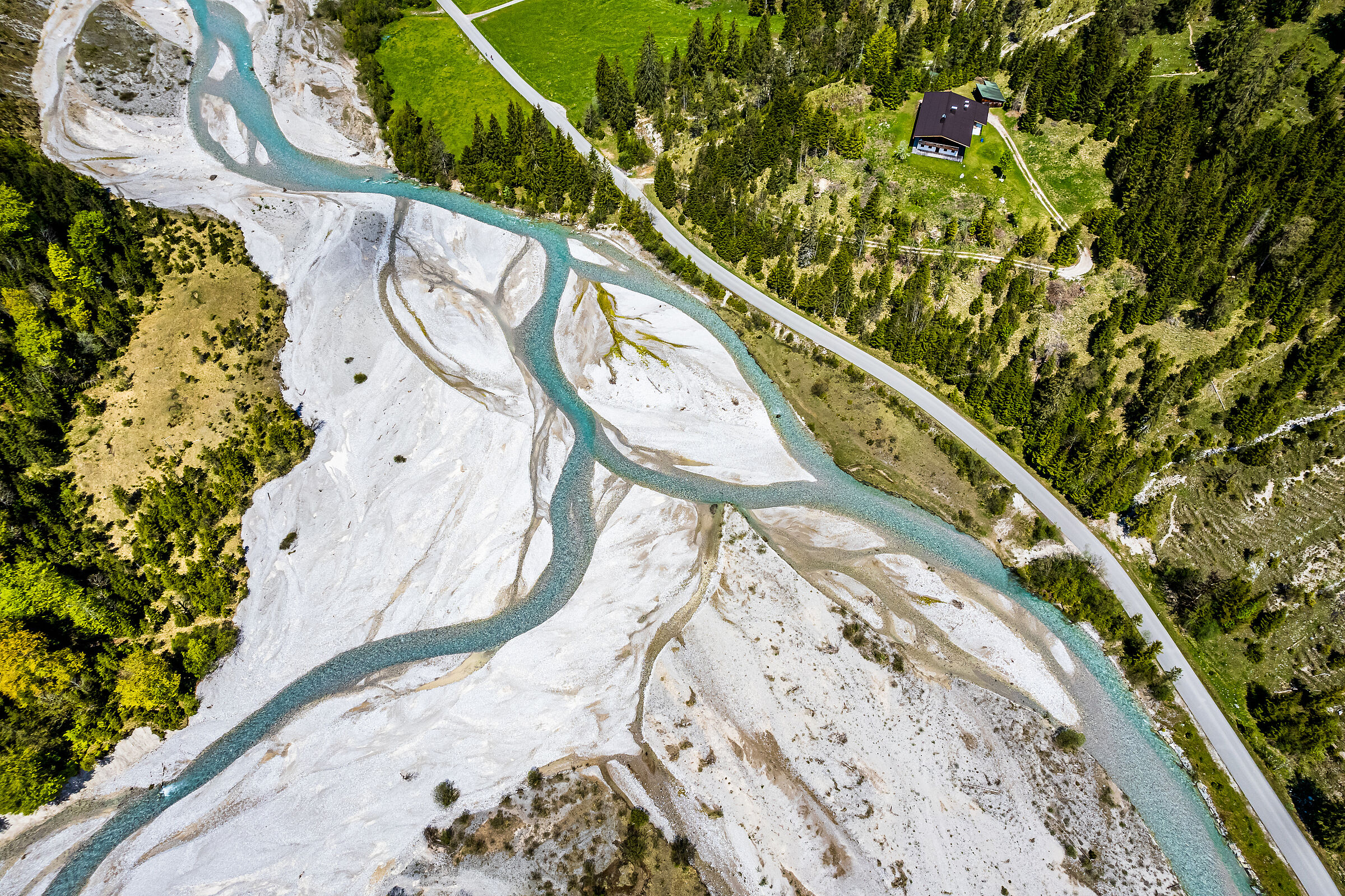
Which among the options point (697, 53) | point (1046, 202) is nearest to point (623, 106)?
point (697, 53)

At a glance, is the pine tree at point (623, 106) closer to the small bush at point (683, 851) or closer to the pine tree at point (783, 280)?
the pine tree at point (783, 280)

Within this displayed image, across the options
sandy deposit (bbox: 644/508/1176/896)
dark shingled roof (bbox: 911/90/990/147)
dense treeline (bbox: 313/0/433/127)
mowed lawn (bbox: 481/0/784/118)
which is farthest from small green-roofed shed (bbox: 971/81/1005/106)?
dense treeline (bbox: 313/0/433/127)

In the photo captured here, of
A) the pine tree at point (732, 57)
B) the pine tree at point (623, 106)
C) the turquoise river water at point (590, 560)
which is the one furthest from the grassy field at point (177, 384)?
the pine tree at point (732, 57)

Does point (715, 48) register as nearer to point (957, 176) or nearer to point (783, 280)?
point (957, 176)

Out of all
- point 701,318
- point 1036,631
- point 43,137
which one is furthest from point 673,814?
point 43,137

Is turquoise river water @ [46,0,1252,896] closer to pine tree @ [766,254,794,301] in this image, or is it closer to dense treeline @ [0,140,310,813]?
dense treeline @ [0,140,310,813]

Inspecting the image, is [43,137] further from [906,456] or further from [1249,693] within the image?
[1249,693]
